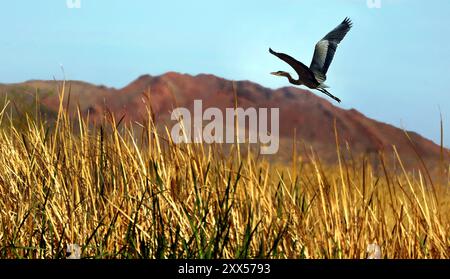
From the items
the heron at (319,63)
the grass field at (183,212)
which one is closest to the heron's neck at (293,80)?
the heron at (319,63)

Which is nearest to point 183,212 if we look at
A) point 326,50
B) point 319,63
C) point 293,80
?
point 293,80

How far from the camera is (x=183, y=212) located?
3768 mm

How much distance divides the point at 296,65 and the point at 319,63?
0.57 meters

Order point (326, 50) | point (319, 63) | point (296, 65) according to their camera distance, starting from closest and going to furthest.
Answer: point (296, 65) < point (319, 63) < point (326, 50)

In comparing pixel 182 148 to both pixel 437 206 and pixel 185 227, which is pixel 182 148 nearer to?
pixel 185 227

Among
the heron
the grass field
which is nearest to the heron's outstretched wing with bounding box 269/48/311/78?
the heron

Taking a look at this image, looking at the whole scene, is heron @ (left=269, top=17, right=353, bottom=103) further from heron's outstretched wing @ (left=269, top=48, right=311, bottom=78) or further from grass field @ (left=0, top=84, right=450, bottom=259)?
grass field @ (left=0, top=84, right=450, bottom=259)

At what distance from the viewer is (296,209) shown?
12.7ft

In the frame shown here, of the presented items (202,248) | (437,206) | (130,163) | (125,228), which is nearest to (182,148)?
(130,163)

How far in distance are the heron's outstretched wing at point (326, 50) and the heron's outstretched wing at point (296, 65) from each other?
117mm

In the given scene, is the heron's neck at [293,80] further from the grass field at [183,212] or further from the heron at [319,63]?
the grass field at [183,212]

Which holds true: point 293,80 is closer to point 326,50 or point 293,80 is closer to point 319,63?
point 319,63

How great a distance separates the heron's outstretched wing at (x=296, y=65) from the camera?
3584mm
